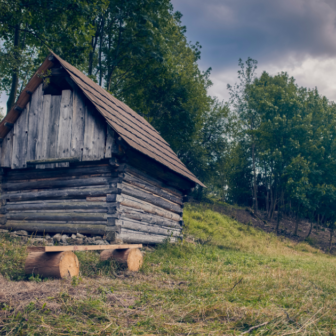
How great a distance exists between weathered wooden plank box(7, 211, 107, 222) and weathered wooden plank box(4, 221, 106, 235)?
15 cm

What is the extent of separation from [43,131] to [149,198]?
403 cm

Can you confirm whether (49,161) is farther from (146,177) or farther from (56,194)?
(146,177)

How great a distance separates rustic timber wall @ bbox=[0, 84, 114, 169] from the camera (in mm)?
9125

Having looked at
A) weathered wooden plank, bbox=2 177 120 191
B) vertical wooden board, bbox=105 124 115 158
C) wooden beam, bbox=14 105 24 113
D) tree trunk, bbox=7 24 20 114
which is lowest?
weathered wooden plank, bbox=2 177 120 191

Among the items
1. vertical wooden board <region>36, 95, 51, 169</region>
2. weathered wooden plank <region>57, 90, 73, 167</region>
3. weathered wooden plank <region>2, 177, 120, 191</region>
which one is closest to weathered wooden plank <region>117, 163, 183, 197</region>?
weathered wooden plank <region>2, 177, 120, 191</region>

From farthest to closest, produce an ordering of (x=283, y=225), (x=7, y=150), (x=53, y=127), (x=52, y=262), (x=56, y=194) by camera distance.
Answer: (x=283, y=225), (x=7, y=150), (x=53, y=127), (x=56, y=194), (x=52, y=262)

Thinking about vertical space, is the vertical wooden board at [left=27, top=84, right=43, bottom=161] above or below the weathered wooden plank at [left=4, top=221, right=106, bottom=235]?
above

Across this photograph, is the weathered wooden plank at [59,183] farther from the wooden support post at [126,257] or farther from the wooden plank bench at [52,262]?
the wooden plank bench at [52,262]

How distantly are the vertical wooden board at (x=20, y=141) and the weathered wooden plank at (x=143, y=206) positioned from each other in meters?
3.68

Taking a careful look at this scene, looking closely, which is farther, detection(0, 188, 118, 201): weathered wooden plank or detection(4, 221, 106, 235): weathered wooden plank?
detection(0, 188, 118, 201): weathered wooden plank

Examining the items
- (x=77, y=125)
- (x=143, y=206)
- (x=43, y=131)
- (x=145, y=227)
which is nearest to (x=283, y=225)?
(x=145, y=227)

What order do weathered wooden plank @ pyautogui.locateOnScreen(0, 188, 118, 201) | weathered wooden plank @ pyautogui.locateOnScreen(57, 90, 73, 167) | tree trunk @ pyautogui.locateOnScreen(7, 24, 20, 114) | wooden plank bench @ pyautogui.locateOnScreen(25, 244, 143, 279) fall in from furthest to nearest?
tree trunk @ pyautogui.locateOnScreen(7, 24, 20, 114) < weathered wooden plank @ pyautogui.locateOnScreen(57, 90, 73, 167) < weathered wooden plank @ pyautogui.locateOnScreen(0, 188, 118, 201) < wooden plank bench @ pyautogui.locateOnScreen(25, 244, 143, 279)

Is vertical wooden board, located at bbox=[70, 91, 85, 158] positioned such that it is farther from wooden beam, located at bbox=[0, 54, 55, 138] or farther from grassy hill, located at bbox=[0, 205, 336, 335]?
grassy hill, located at bbox=[0, 205, 336, 335]

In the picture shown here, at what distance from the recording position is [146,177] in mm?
10328
